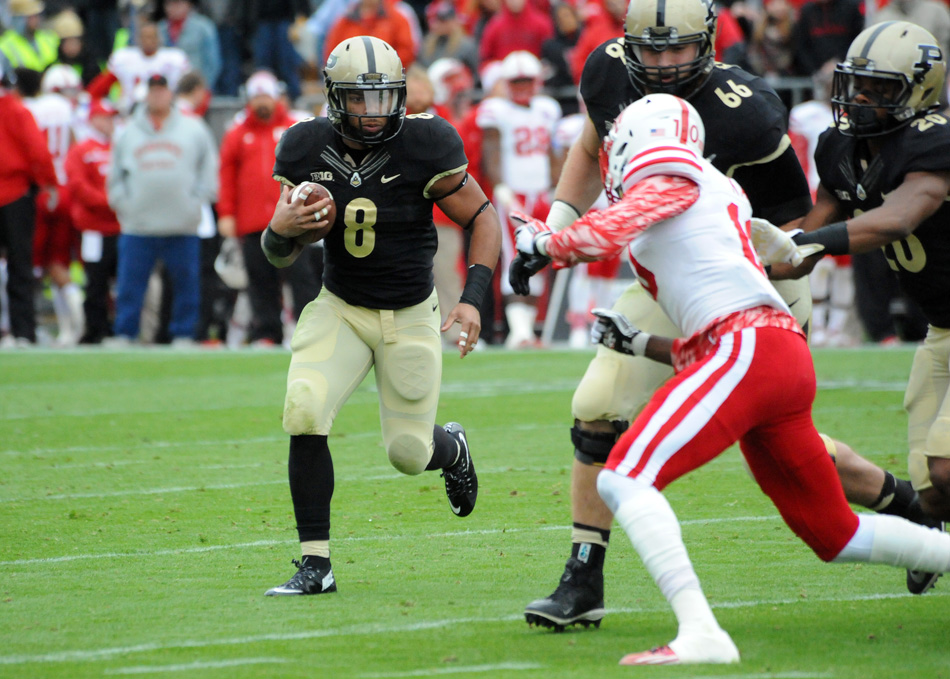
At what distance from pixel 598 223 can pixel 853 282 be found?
8.54m

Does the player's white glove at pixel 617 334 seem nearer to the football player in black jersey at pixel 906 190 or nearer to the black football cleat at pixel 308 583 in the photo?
the football player in black jersey at pixel 906 190

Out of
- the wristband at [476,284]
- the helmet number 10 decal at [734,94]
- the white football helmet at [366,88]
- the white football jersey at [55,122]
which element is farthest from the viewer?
the white football jersey at [55,122]

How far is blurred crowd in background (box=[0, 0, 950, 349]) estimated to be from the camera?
1166 cm

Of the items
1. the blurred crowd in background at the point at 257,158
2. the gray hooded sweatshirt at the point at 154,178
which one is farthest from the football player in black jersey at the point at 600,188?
the gray hooded sweatshirt at the point at 154,178

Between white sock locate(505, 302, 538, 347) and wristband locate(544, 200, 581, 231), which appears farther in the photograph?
white sock locate(505, 302, 538, 347)

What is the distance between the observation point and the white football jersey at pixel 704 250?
11.7ft

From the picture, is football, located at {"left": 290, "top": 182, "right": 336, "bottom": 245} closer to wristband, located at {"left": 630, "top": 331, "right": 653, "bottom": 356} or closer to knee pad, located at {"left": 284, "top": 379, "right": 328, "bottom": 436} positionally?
knee pad, located at {"left": 284, "top": 379, "right": 328, "bottom": 436}

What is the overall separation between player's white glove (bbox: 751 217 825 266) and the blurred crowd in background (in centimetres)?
720

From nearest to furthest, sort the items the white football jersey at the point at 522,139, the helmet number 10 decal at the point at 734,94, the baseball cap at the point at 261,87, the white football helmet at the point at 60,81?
the helmet number 10 decal at the point at 734,94 → the baseball cap at the point at 261,87 → the white football jersey at the point at 522,139 → the white football helmet at the point at 60,81

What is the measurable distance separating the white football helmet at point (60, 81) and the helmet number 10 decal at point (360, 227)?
9784mm

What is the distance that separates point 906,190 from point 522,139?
798 centimetres

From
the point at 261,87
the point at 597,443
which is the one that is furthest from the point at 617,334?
the point at 261,87

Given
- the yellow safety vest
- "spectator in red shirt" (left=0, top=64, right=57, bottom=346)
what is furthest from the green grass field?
the yellow safety vest

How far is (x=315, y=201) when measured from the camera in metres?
4.43
